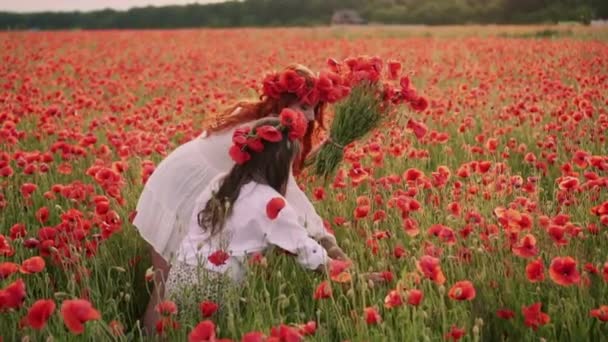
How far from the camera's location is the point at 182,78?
10.1 m

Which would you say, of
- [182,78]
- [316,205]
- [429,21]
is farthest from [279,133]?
[429,21]

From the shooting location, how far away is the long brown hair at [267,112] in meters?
3.13

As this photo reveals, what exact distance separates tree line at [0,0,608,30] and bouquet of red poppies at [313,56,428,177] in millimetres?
32548

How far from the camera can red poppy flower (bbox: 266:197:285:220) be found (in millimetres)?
2480

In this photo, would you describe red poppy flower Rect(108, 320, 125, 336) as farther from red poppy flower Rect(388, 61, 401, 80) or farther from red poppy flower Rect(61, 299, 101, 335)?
red poppy flower Rect(388, 61, 401, 80)

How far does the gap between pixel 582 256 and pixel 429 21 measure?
1627 inches

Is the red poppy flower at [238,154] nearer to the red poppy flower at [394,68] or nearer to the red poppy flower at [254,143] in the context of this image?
the red poppy flower at [254,143]

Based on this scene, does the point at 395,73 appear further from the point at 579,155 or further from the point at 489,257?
the point at 579,155

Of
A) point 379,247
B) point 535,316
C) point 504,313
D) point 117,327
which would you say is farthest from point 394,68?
point 117,327

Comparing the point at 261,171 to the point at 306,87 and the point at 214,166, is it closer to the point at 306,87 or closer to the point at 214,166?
the point at 306,87

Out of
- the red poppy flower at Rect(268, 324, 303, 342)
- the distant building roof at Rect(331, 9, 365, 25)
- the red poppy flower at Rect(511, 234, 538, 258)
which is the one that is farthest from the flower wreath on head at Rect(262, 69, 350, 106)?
the distant building roof at Rect(331, 9, 365, 25)

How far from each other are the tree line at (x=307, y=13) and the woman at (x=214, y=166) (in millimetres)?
32781

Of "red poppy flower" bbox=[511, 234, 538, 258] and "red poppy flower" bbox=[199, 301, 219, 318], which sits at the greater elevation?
"red poppy flower" bbox=[511, 234, 538, 258]

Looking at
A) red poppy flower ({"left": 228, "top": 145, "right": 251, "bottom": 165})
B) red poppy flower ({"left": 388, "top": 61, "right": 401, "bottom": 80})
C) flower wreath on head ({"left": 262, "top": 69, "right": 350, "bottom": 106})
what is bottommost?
red poppy flower ({"left": 228, "top": 145, "right": 251, "bottom": 165})
